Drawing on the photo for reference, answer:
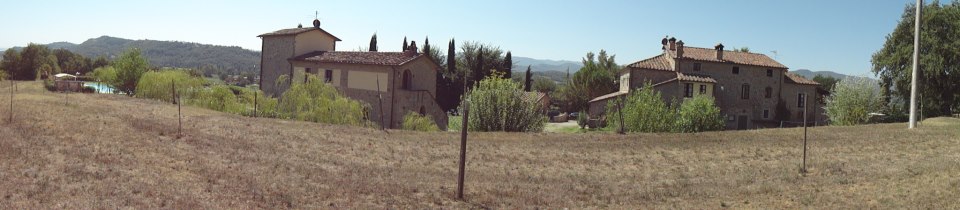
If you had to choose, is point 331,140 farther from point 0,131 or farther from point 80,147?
point 0,131

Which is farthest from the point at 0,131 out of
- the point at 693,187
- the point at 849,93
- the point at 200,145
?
the point at 849,93

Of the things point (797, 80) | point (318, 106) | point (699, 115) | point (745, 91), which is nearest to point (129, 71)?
point (318, 106)

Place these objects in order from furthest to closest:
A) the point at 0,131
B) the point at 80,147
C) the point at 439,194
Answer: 1. the point at 0,131
2. the point at 80,147
3. the point at 439,194

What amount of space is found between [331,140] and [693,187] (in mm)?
12296

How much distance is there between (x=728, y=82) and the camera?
56.0 meters

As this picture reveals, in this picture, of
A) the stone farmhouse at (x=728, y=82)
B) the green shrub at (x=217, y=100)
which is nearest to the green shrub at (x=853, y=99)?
the stone farmhouse at (x=728, y=82)

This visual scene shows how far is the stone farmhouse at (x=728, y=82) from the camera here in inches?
2108

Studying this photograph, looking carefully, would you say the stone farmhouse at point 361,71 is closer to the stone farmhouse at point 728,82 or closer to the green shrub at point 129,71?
the green shrub at point 129,71

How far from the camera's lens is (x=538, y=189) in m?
14.9

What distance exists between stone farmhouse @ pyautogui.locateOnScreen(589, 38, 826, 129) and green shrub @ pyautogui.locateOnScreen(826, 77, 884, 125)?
252 cm

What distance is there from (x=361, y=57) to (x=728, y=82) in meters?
32.6

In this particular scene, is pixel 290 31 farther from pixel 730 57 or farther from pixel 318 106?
pixel 730 57

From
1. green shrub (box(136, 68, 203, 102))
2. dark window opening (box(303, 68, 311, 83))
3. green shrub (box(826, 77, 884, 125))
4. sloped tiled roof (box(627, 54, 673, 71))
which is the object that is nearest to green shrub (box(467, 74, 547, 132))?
dark window opening (box(303, 68, 311, 83))

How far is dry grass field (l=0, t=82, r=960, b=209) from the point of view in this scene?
12.2 metres
